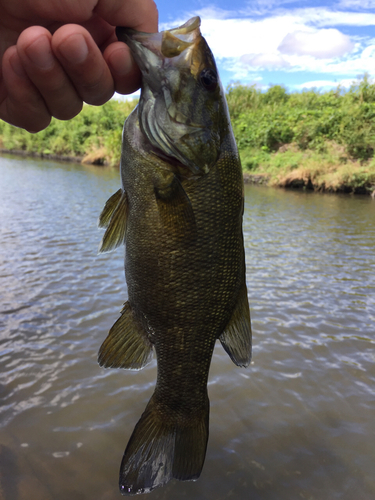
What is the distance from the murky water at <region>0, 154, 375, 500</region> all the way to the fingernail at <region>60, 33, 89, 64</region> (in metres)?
3.39

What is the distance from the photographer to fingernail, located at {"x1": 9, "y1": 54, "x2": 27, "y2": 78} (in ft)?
5.48

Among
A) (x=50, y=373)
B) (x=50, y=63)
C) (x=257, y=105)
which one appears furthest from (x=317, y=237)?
(x=257, y=105)

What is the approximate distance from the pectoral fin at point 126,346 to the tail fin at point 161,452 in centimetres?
33

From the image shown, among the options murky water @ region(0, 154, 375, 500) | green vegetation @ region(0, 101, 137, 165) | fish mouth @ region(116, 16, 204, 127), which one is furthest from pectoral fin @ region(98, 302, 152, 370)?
green vegetation @ region(0, 101, 137, 165)

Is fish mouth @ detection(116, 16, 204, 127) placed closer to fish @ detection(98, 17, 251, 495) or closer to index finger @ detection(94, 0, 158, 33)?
fish @ detection(98, 17, 251, 495)

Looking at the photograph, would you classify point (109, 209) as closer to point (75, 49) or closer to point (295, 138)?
point (75, 49)

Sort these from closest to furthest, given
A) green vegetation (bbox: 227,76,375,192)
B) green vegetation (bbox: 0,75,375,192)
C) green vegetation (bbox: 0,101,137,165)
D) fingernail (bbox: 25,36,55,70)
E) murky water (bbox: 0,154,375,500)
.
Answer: fingernail (bbox: 25,36,55,70) < murky water (bbox: 0,154,375,500) < green vegetation (bbox: 227,76,375,192) < green vegetation (bbox: 0,75,375,192) < green vegetation (bbox: 0,101,137,165)

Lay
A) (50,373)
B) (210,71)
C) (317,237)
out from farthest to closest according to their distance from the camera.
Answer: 1. (317,237)
2. (50,373)
3. (210,71)

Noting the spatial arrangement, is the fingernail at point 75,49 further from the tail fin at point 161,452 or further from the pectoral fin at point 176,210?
the tail fin at point 161,452

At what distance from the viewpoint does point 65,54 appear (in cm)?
156

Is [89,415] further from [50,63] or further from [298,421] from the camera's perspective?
[50,63]

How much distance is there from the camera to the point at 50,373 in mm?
5020

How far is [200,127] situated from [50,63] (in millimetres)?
674

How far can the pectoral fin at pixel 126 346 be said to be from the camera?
1.88 m
